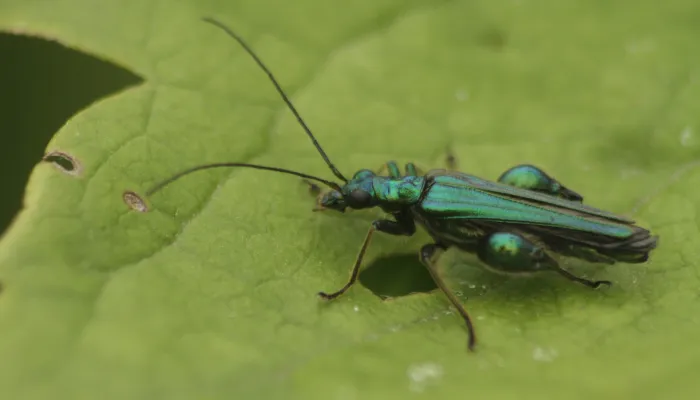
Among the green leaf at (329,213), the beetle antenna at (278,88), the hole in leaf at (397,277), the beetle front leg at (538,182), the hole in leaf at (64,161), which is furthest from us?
the beetle antenna at (278,88)

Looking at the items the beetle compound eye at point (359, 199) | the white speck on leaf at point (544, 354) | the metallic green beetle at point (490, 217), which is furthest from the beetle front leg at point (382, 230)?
the white speck on leaf at point (544, 354)

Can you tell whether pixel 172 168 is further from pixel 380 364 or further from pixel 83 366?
pixel 380 364

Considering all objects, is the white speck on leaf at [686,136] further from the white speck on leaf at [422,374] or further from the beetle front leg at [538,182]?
the white speck on leaf at [422,374]

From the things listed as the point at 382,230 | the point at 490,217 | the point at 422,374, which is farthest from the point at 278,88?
the point at 422,374

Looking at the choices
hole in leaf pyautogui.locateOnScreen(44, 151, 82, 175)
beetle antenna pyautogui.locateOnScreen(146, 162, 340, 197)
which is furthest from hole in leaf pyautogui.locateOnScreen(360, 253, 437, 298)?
hole in leaf pyautogui.locateOnScreen(44, 151, 82, 175)

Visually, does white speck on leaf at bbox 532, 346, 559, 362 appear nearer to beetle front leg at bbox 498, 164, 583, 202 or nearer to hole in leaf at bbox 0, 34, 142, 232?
beetle front leg at bbox 498, 164, 583, 202

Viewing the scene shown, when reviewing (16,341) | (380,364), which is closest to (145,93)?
(16,341)
